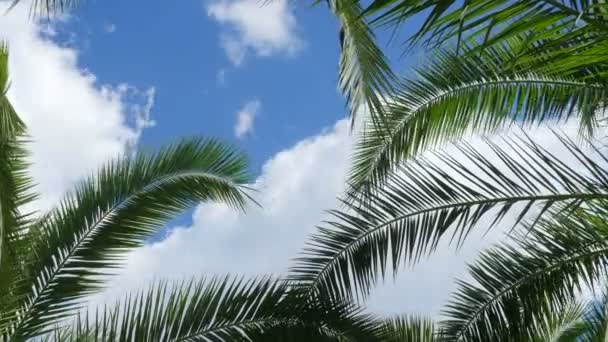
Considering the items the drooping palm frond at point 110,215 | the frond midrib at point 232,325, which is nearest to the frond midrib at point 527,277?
the frond midrib at point 232,325

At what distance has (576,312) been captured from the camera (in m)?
10.8

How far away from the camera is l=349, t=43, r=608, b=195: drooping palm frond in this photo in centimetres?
538

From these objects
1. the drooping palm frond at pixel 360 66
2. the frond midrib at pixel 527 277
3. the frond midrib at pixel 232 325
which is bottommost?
the frond midrib at pixel 232 325

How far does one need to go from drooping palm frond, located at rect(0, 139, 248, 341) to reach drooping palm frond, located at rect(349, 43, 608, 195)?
1.20 m

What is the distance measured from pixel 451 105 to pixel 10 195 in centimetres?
311

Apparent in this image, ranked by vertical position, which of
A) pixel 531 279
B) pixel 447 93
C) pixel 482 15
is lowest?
pixel 482 15

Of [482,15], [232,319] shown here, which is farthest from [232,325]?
[482,15]

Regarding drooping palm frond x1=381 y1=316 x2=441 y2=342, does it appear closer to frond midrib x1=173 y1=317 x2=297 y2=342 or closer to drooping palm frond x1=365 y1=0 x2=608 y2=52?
frond midrib x1=173 y1=317 x2=297 y2=342

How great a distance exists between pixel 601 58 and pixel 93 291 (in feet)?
15.0

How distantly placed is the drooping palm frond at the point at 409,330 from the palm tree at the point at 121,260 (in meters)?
0.29

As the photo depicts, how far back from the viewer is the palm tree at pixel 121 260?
5.07 metres

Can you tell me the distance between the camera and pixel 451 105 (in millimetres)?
6285

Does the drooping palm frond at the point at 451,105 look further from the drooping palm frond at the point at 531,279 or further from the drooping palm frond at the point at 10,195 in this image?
the drooping palm frond at the point at 10,195

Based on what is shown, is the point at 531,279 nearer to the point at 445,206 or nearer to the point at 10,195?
the point at 445,206
